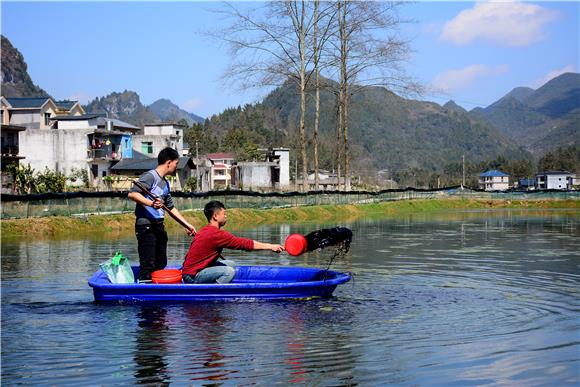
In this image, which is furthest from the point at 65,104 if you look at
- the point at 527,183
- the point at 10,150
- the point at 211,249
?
the point at 527,183

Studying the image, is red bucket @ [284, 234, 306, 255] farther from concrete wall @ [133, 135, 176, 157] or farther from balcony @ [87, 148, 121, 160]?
concrete wall @ [133, 135, 176, 157]

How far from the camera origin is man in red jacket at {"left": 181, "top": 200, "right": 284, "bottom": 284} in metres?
11.7

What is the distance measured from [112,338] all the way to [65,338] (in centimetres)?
56

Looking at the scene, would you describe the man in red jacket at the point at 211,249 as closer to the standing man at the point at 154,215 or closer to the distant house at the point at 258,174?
the standing man at the point at 154,215

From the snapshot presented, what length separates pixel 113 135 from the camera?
75.9 m

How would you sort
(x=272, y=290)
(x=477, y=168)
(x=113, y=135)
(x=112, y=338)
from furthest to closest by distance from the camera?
1. (x=477, y=168)
2. (x=113, y=135)
3. (x=272, y=290)
4. (x=112, y=338)

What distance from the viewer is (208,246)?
11805mm

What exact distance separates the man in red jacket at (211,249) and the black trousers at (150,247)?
0.67 meters

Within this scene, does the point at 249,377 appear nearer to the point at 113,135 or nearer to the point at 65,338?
the point at 65,338

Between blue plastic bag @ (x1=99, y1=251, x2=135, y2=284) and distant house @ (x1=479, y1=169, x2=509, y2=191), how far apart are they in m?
166

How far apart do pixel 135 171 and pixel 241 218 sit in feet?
123

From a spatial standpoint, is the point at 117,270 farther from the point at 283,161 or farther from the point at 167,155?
the point at 283,161

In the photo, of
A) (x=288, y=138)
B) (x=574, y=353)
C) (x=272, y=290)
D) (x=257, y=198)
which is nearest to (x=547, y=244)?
(x=272, y=290)

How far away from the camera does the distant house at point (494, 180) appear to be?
172875 millimetres
